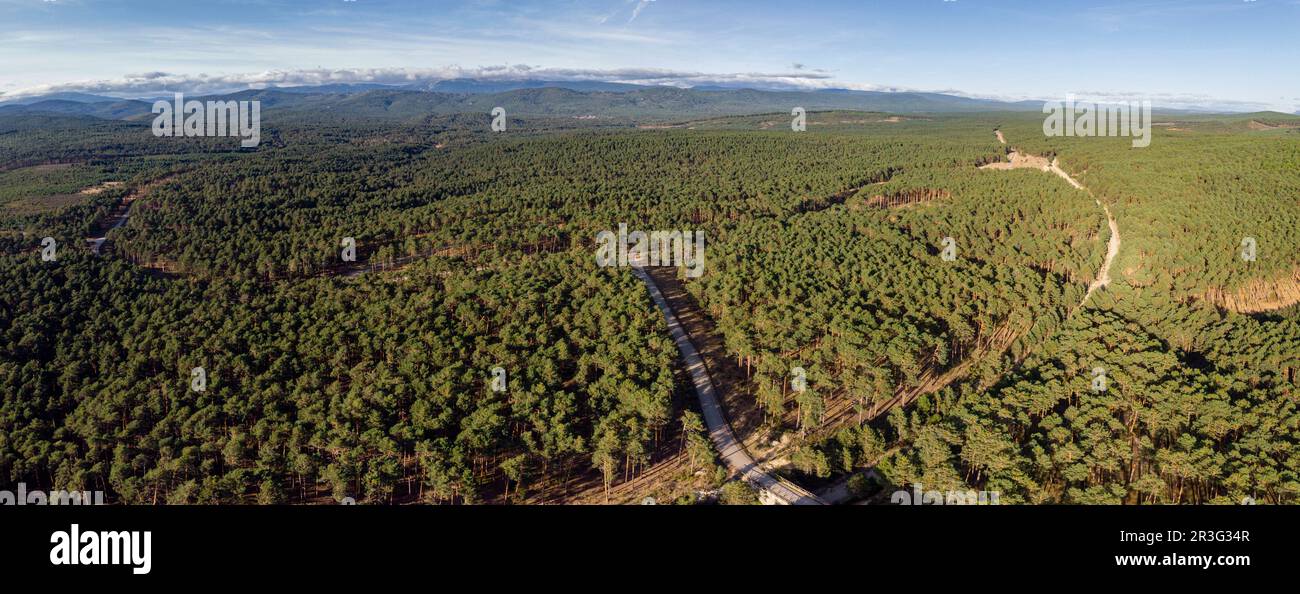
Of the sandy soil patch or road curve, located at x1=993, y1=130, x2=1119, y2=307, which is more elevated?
the sandy soil patch

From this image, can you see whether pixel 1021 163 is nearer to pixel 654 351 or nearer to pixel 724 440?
pixel 654 351

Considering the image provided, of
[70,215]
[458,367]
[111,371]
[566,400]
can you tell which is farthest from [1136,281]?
[70,215]

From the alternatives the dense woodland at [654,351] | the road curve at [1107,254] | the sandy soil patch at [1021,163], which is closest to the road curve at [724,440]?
the dense woodland at [654,351]

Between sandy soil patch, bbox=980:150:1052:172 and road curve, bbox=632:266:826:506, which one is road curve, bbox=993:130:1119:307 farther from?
road curve, bbox=632:266:826:506

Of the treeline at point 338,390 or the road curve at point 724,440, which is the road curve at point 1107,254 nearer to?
the road curve at point 724,440

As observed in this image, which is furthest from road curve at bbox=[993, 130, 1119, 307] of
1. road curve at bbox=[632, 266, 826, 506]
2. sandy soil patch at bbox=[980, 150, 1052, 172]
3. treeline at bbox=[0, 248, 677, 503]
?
treeline at bbox=[0, 248, 677, 503]

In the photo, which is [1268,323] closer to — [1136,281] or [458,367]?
[1136,281]
